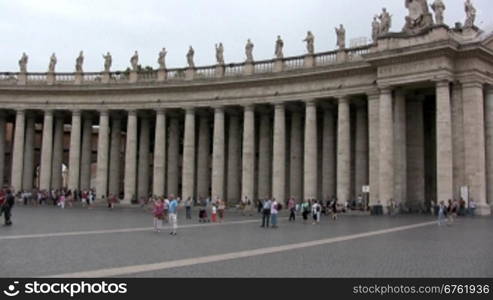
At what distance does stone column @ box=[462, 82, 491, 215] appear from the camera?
4378 centimetres

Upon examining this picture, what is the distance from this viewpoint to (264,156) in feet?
202

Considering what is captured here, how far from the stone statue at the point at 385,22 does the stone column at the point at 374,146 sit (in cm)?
574

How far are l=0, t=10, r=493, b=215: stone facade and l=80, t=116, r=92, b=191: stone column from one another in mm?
144

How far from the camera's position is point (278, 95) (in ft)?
183

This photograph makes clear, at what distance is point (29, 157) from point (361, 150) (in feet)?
134

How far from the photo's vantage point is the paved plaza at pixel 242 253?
14.7 meters

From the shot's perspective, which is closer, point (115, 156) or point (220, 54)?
point (220, 54)

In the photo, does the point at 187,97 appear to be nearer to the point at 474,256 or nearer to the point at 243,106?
the point at 243,106

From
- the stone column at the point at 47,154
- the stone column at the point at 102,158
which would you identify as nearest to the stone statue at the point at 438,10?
the stone column at the point at 102,158

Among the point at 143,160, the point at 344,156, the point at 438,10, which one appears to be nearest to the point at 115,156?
the point at 143,160

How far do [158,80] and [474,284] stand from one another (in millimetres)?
52686

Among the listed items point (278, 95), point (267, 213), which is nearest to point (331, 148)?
point (278, 95)

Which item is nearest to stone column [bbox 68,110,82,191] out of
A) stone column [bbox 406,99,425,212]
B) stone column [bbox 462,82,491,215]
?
stone column [bbox 406,99,425,212]

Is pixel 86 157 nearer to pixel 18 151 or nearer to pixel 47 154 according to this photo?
pixel 47 154
